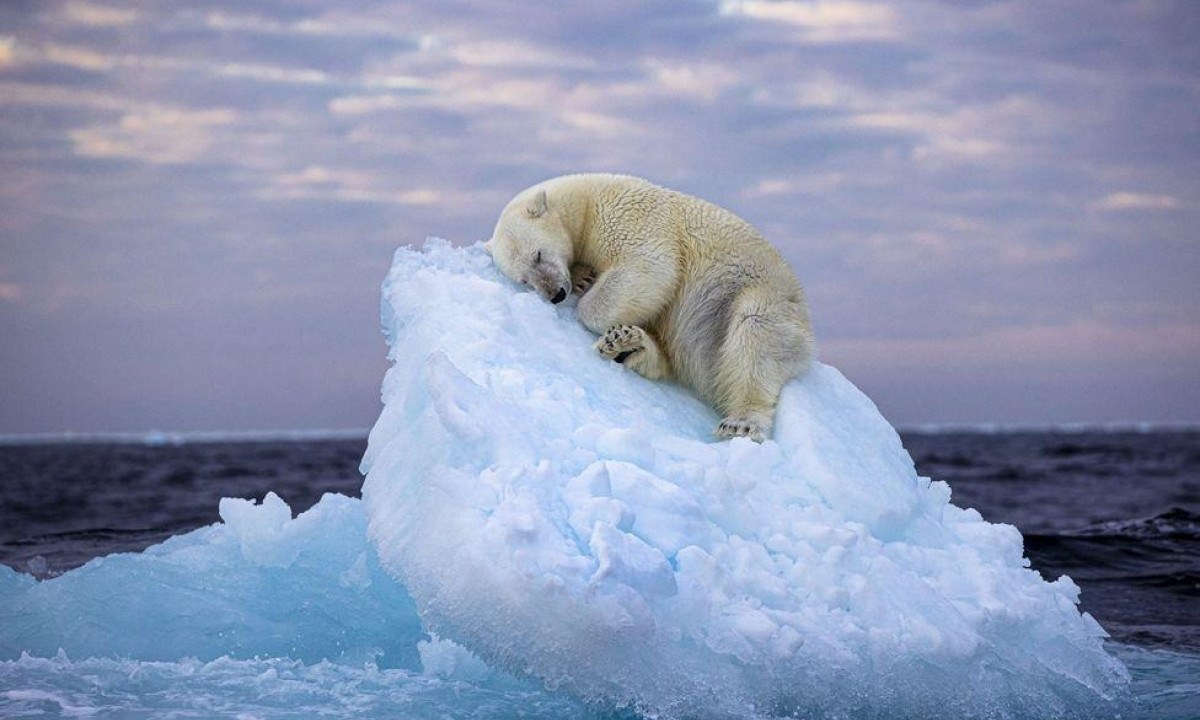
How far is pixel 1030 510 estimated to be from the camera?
23.8 meters

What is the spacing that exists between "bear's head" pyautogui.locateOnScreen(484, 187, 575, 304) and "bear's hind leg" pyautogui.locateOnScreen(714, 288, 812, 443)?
3.43ft

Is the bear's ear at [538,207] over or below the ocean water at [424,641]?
over

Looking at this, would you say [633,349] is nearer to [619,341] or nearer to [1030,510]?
[619,341]

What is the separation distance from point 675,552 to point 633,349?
1.85 meters

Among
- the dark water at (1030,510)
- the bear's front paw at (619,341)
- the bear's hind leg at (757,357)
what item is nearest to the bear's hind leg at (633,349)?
the bear's front paw at (619,341)

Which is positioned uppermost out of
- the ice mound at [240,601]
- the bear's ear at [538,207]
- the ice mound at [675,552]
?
the bear's ear at [538,207]

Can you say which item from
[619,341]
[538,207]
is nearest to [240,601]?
[619,341]

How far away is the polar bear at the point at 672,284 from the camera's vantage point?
6699mm

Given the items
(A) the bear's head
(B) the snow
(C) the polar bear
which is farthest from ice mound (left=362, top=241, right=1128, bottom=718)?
(A) the bear's head

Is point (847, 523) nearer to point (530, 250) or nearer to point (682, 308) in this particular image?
point (682, 308)

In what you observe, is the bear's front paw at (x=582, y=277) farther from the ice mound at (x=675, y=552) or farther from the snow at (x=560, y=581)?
the ice mound at (x=675, y=552)

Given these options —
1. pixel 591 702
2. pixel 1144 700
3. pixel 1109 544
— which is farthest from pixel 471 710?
pixel 1109 544

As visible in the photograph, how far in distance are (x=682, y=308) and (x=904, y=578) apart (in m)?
2.15

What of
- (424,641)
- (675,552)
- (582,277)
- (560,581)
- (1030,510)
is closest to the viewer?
(560,581)
